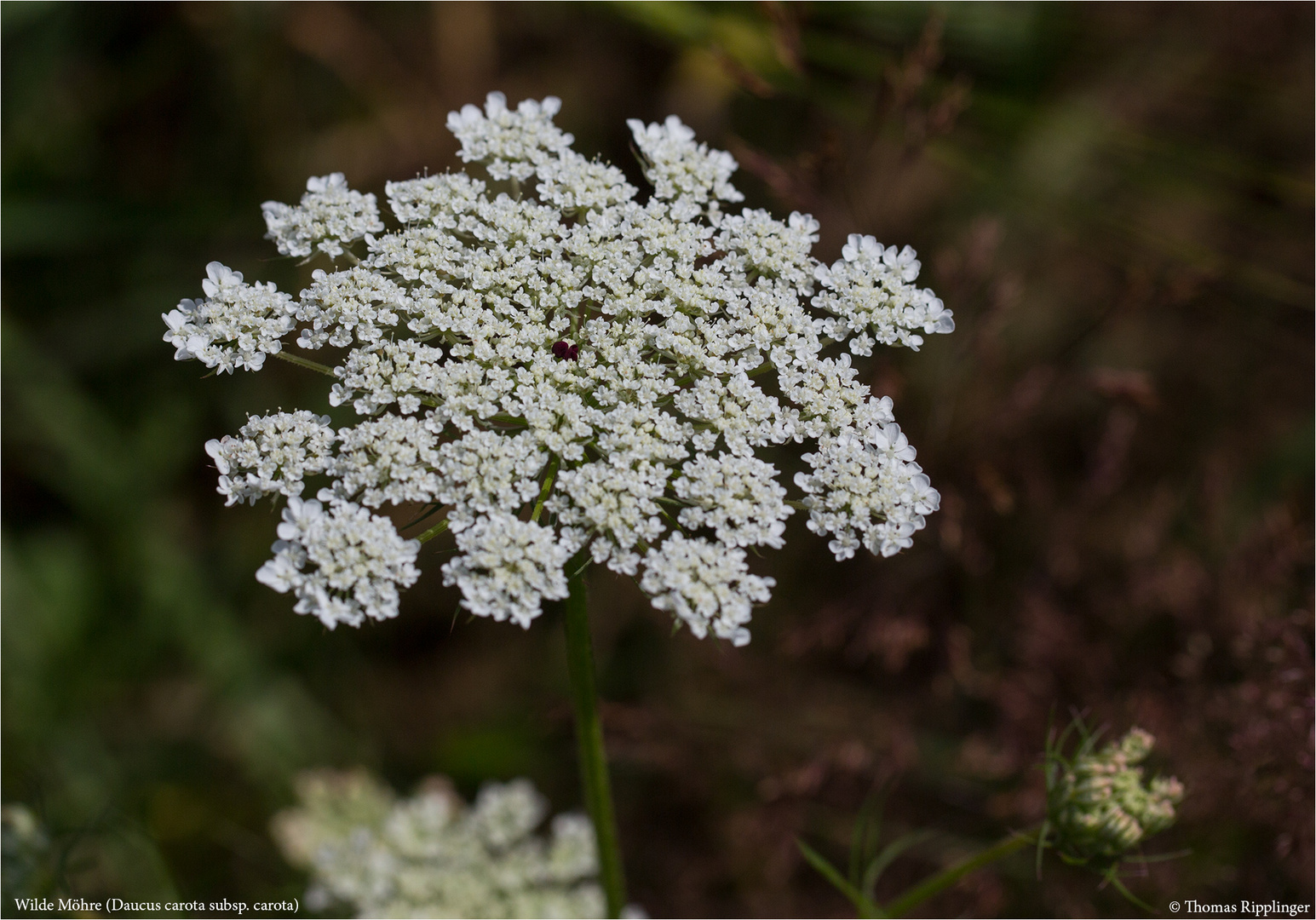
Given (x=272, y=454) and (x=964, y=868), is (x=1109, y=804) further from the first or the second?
(x=272, y=454)

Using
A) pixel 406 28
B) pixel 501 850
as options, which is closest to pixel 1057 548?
pixel 501 850

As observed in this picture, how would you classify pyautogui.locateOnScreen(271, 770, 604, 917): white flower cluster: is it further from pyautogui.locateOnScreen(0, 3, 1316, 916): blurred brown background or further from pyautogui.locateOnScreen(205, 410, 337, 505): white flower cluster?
pyautogui.locateOnScreen(205, 410, 337, 505): white flower cluster

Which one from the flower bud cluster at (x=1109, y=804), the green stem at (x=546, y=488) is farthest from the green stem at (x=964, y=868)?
the green stem at (x=546, y=488)

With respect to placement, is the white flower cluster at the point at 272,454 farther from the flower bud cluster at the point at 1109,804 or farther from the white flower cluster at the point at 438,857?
the flower bud cluster at the point at 1109,804

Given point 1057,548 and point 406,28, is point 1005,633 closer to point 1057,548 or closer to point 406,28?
point 1057,548

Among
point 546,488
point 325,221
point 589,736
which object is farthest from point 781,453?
point 325,221
